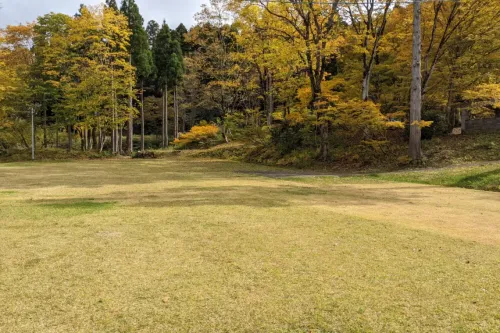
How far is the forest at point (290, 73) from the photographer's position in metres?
16.0

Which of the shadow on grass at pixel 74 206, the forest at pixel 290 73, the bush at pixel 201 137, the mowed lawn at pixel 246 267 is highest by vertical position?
the forest at pixel 290 73

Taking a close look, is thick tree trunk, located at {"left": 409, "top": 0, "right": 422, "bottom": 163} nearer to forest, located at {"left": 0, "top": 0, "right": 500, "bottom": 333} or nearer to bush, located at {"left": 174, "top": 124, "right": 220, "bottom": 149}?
forest, located at {"left": 0, "top": 0, "right": 500, "bottom": 333}

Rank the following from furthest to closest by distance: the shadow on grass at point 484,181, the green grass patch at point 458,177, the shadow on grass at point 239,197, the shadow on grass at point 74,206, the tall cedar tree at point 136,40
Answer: the tall cedar tree at point 136,40 < the green grass patch at point 458,177 < the shadow on grass at point 484,181 < the shadow on grass at point 239,197 < the shadow on grass at point 74,206

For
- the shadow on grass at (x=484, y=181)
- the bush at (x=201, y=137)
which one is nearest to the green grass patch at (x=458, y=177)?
the shadow on grass at (x=484, y=181)

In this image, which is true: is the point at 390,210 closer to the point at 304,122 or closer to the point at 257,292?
the point at 257,292

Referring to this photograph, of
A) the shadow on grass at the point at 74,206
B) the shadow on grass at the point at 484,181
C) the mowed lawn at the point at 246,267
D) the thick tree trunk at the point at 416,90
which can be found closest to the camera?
the mowed lawn at the point at 246,267

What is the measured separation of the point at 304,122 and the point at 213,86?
13.4 m

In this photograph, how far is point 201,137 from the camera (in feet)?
93.5

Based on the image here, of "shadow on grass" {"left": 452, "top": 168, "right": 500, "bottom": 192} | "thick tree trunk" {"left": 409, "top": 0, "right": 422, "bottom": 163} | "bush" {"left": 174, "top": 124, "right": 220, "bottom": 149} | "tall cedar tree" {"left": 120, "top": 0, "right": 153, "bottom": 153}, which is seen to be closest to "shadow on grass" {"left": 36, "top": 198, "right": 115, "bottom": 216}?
"shadow on grass" {"left": 452, "top": 168, "right": 500, "bottom": 192}

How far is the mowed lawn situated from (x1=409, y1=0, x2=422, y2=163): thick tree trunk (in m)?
7.45

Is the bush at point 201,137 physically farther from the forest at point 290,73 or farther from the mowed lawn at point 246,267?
the mowed lawn at point 246,267

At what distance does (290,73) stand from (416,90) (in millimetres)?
8405

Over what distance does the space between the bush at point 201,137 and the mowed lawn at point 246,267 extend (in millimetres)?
20759

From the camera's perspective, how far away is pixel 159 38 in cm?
3155
